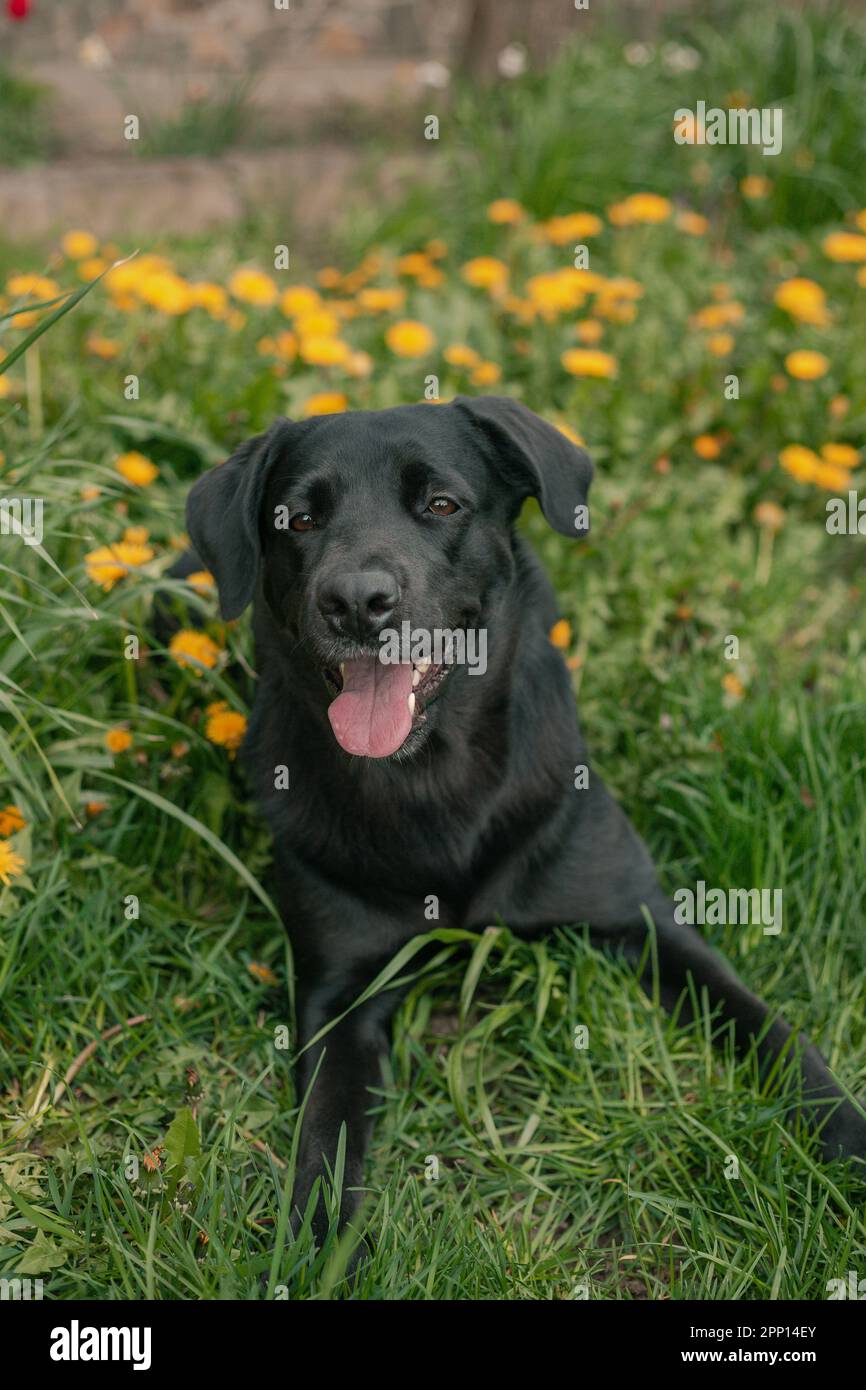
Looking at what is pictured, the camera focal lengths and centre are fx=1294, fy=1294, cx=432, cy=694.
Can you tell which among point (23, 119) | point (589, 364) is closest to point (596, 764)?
point (589, 364)

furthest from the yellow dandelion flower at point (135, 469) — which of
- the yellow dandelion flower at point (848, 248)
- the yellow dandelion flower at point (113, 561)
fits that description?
the yellow dandelion flower at point (848, 248)

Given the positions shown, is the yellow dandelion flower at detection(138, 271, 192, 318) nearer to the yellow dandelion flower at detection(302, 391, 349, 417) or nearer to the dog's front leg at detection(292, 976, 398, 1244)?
the yellow dandelion flower at detection(302, 391, 349, 417)

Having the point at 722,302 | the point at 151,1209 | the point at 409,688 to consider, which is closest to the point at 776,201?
the point at 722,302

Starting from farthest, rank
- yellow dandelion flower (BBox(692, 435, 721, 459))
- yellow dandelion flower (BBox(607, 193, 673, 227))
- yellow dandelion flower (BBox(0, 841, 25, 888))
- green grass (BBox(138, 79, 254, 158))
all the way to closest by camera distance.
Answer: green grass (BBox(138, 79, 254, 158)), yellow dandelion flower (BBox(607, 193, 673, 227)), yellow dandelion flower (BBox(692, 435, 721, 459)), yellow dandelion flower (BBox(0, 841, 25, 888))

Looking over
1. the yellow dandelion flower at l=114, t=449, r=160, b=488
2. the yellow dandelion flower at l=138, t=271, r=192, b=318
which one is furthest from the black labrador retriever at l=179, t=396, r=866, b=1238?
the yellow dandelion flower at l=138, t=271, r=192, b=318

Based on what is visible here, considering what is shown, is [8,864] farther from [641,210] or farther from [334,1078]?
[641,210]

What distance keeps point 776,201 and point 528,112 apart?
99 centimetres

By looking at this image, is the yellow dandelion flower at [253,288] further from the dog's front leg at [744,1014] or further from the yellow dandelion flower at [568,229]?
the dog's front leg at [744,1014]

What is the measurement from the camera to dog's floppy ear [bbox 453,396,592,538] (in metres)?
2.37

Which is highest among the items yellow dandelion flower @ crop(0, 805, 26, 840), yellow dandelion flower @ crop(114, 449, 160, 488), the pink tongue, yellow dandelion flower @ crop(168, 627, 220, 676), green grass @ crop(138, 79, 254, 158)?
green grass @ crop(138, 79, 254, 158)

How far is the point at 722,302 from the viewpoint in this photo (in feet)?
13.9

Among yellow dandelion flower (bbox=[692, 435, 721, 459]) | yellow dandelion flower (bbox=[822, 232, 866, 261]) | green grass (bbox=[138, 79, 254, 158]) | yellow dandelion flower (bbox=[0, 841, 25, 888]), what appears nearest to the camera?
yellow dandelion flower (bbox=[0, 841, 25, 888])
